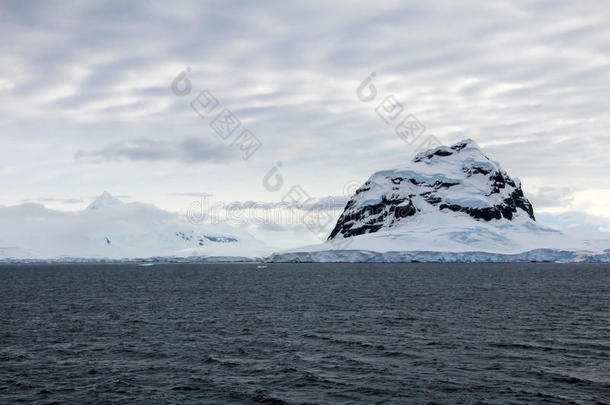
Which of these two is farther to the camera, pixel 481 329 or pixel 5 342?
pixel 481 329

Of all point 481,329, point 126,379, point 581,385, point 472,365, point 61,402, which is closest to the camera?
point 61,402

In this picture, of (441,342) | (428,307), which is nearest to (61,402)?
(441,342)

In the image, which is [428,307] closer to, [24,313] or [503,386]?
[503,386]

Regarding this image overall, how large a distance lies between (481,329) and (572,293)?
161ft

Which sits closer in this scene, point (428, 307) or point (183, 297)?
point (428, 307)

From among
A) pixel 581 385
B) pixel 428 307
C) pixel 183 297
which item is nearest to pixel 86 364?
pixel 581 385

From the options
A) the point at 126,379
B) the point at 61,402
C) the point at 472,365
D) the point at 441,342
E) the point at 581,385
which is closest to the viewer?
the point at 61,402

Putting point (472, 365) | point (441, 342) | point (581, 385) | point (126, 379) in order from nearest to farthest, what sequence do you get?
point (581, 385), point (126, 379), point (472, 365), point (441, 342)

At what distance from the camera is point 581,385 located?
3162 centimetres

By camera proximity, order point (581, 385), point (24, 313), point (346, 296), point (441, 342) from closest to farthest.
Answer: point (581, 385) < point (441, 342) < point (24, 313) < point (346, 296)

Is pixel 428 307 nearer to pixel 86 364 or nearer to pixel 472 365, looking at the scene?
pixel 472 365

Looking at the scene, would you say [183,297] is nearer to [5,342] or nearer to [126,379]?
[5,342]

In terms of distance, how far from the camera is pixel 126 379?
33.9 meters

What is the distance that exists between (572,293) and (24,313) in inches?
3321
